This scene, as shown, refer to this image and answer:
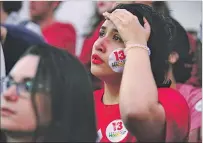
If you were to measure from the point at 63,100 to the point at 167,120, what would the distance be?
288 mm

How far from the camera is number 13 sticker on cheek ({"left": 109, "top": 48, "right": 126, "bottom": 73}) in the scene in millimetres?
1614

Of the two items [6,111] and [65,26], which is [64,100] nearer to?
[6,111]

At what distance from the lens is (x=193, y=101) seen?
1.78m

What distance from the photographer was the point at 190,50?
73.9 inches

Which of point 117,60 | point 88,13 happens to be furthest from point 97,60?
point 88,13

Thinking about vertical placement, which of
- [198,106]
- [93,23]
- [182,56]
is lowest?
[198,106]

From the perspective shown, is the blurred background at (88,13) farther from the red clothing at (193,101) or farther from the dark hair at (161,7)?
the red clothing at (193,101)

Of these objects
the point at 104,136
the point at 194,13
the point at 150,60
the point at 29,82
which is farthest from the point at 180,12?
the point at 29,82

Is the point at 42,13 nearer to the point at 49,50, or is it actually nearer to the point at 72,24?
the point at 72,24

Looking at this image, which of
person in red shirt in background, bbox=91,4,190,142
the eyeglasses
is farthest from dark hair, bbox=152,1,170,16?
the eyeglasses

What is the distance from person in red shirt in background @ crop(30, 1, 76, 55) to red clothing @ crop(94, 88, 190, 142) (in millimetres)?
230

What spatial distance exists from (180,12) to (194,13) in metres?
0.06

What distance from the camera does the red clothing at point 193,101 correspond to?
176 centimetres

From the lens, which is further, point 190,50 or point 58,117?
point 190,50
